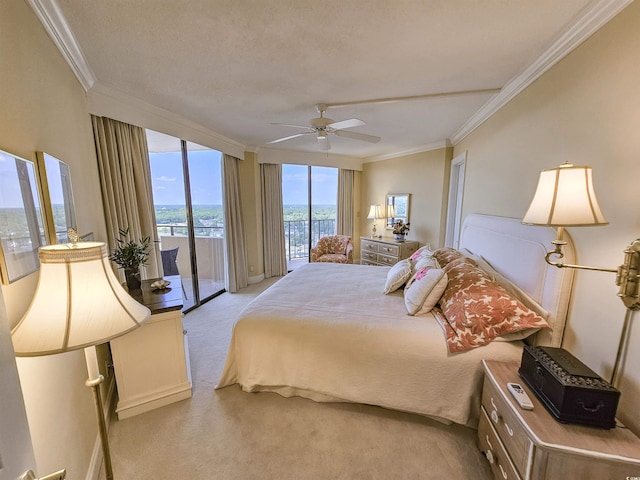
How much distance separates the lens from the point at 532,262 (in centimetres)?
180

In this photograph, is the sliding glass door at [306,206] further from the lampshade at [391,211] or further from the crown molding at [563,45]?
the crown molding at [563,45]

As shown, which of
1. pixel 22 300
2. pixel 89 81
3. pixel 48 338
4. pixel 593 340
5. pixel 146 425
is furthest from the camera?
pixel 89 81

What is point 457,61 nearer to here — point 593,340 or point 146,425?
point 593,340

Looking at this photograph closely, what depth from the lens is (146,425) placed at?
1824 mm

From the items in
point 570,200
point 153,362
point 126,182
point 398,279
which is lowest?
point 153,362

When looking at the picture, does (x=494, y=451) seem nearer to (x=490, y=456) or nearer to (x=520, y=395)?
(x=490, y=456)

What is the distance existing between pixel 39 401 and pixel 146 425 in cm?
106

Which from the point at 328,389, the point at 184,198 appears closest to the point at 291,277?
the point at 328,389

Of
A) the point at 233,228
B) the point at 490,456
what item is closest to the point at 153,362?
the point at 490,456

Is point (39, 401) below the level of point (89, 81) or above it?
below

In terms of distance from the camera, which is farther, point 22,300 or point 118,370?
point 118,370

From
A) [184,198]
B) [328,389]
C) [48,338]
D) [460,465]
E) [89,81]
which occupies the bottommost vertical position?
[460,465]

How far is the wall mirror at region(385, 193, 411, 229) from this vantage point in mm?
4945

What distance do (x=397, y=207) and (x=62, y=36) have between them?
4753 millimetres
